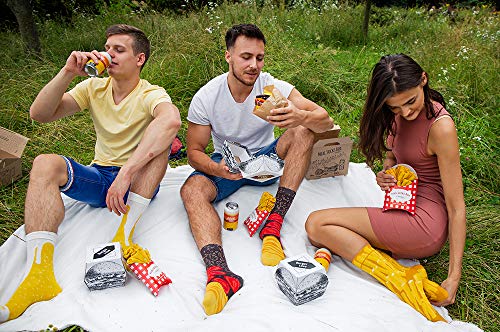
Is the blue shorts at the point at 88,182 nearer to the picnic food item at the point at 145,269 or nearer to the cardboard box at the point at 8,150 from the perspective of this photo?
the picnic food item at the point at 145,269

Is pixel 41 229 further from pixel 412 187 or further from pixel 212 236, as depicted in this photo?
pixel 412 187

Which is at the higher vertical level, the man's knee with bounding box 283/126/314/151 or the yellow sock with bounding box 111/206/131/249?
the man's knee with bounding box 283/126/314/151

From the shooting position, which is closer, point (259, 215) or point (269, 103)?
point (269, 103)

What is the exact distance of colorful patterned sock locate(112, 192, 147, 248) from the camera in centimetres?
246

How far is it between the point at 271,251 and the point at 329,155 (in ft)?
3.52

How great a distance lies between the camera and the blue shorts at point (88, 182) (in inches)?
97.0

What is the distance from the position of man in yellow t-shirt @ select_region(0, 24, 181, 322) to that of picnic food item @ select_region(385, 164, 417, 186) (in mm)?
1358

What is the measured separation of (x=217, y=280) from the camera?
7.32 ft

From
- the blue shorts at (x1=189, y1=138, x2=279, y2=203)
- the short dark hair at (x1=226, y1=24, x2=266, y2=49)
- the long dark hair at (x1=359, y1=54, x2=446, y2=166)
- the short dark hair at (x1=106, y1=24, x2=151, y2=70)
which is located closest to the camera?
the long dark hair at (x1=359, y1=54, x2=446, y2=166)

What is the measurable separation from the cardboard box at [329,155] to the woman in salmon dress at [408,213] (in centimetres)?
57

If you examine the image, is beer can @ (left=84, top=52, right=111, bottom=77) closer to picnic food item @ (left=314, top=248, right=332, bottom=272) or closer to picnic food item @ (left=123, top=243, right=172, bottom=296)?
picnic food item @ (left=123, top=243, right=172, bottom=296)

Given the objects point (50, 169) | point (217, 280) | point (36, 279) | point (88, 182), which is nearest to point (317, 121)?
point (217, 280)

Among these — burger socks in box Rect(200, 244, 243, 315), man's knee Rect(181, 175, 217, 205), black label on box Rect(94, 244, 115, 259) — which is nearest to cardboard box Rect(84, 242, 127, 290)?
black label on box Rect(94, 244, 115, 259)

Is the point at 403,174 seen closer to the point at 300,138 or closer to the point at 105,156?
the point at 300,138
